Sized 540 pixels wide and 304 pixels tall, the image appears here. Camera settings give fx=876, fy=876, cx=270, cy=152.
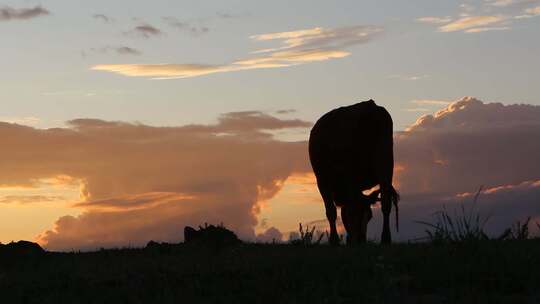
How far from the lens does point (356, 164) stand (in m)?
19.0

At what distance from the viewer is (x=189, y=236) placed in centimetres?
1906

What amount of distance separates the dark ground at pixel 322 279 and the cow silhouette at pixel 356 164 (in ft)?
→ 16.0


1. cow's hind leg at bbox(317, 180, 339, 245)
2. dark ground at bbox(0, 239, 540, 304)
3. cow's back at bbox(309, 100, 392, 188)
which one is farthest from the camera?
cow's hind leg at bbox(317, 180, 339, 245)

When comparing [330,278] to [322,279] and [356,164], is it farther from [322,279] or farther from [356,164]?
[356,164]

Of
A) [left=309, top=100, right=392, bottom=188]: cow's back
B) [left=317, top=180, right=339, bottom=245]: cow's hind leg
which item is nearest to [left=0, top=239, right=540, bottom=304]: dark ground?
[left=309, top=100, right=392, bottom=188]: cow's back

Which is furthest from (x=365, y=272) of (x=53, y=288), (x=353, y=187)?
(x=353, y=187)

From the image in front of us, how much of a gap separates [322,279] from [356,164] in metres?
9.32

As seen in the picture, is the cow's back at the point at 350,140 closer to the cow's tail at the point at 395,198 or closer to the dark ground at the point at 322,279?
the cow's tail at the point at 395,198

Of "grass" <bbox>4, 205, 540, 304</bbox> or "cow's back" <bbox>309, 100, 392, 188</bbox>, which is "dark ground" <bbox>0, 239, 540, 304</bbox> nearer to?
"grass" <bbox>4, 205, 540, 304</bbox>

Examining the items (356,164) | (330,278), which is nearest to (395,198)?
(356,164)

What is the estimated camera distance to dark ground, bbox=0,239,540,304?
9031 millimetres

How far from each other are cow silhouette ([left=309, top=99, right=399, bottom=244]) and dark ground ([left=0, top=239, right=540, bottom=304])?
4883mm

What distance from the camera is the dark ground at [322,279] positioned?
903cm

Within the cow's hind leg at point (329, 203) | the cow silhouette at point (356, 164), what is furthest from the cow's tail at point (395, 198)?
the cow's hind leg at point (329, 203)
